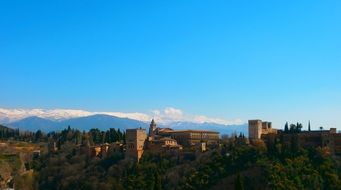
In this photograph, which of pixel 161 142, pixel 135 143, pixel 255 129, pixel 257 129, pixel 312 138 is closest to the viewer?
pixel 312 138

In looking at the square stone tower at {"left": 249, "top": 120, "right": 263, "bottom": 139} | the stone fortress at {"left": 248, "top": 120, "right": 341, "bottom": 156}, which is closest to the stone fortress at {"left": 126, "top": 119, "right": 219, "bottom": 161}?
the square stone tower at {"left": 249, "top": 120, "right": 263, "bottom": 139}

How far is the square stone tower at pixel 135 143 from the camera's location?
6944 centimetres

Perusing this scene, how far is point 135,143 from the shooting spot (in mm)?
70375

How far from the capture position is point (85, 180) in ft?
225

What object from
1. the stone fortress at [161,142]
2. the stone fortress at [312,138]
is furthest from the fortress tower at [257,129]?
the stone fortress at [161,142]

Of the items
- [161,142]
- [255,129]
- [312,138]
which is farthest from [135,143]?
[312,138]

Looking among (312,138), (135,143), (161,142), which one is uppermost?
(312,138)

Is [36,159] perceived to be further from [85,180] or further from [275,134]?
[275,134]

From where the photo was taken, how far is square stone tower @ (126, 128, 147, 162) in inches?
2734

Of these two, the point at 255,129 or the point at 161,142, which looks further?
the point at 161,142

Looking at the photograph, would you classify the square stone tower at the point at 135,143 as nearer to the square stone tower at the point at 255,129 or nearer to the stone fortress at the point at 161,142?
the stone fortress at the point at 161,142

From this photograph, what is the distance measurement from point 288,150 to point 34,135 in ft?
234

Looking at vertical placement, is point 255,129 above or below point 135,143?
above

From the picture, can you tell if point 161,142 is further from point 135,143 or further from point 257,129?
point 257,129
